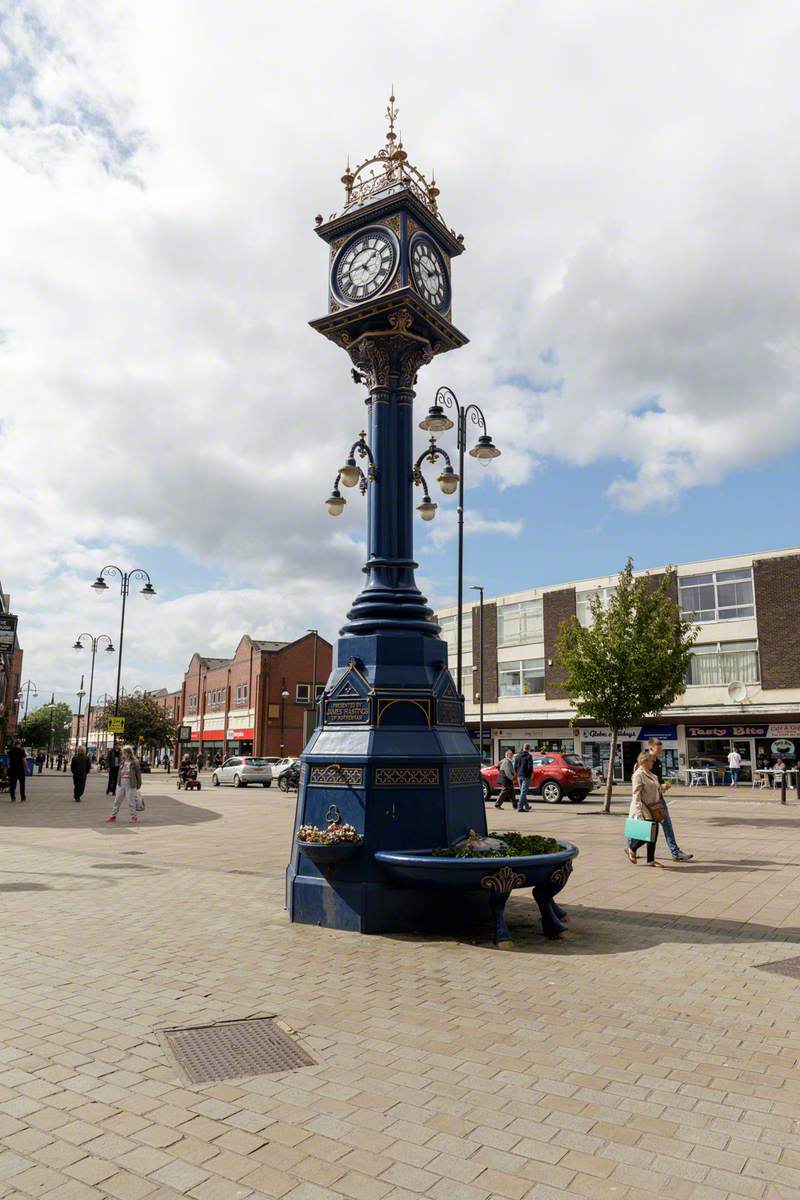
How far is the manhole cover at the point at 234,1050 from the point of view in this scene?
4141 millimetres

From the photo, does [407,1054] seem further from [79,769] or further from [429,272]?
[79,769]

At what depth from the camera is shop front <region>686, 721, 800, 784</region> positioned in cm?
3559

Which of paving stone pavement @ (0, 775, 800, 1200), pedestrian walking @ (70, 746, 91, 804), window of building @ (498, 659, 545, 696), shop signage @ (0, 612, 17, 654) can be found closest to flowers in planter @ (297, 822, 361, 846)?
paving stone pavement @ (0, 775, 800, 1200)

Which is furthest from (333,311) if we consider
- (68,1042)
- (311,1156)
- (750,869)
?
(750,869)

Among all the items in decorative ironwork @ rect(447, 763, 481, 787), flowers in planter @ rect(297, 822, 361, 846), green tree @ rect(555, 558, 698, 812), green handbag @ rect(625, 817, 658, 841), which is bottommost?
green handbag @ rect(625, 817, 658, 841)

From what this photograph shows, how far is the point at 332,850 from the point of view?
7039 millimetres

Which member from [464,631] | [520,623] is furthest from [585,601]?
[464,631]

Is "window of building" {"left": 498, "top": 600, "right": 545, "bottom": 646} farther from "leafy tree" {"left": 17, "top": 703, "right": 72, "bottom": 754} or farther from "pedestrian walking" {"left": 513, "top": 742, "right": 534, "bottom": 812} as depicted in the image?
"leafy tree" {"left": 17, "top": 703, "right": 72, "bottom": 754}

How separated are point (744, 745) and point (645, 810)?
28301mm

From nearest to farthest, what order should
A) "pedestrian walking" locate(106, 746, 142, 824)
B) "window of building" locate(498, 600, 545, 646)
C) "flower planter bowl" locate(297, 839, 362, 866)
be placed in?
"flower planter bowl" locate(297, 839, 362, 866)
"pedestrian walking" locate(106, 746, 142, 824)
"window of building" locate(498, 600, 545, 646)

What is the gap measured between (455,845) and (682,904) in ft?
9.96

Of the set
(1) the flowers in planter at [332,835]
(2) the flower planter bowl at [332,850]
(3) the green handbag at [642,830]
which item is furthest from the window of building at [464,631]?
(2) the flower planter bowl at [332,850]

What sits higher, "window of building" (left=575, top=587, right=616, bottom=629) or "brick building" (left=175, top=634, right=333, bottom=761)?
"window of building" (left=575, top=587, right=616, bottom=629)

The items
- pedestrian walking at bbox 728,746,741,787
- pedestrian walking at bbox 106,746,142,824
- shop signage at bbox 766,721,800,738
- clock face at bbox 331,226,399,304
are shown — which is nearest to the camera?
clock face at bbox 331,226,399,304
